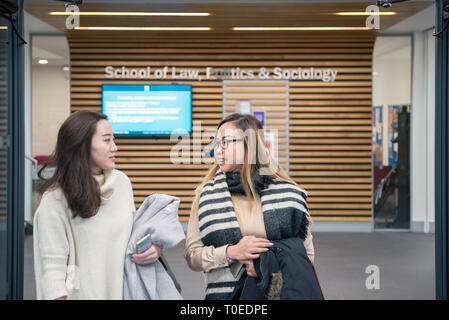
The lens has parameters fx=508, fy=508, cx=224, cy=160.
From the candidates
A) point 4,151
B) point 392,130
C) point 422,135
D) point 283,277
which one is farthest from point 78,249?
point 422,135

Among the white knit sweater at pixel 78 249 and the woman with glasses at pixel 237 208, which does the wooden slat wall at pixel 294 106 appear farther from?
the white knit sweater at pixel 78 249

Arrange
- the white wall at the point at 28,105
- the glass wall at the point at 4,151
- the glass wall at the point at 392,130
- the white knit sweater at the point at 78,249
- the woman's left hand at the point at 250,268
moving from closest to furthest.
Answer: the white knit sweater at the point at 78,249 → the woman's left hand at the point at 250,268 → the glass wall at the point at 4,151 → the white wall at the point at 28,105 → the glass wall at the point at 392,130

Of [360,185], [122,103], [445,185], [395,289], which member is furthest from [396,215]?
[445,185]

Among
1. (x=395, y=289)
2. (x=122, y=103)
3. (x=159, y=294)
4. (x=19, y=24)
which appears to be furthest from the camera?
(x=122, y=103)

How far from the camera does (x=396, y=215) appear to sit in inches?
334

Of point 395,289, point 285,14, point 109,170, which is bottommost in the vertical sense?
point 395,289

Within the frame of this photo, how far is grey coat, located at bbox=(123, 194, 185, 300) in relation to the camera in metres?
1.75

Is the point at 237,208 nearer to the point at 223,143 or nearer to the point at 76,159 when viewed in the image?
the point at 223,143

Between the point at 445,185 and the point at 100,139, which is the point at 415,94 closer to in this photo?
the point at 445,185

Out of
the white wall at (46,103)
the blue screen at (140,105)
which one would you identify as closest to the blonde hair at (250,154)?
the blue screen at (140,105)

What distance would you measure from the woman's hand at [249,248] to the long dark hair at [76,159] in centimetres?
50

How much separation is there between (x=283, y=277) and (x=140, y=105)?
672 cm

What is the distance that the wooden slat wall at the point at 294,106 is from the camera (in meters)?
8.27

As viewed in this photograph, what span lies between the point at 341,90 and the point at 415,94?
3.98ft
